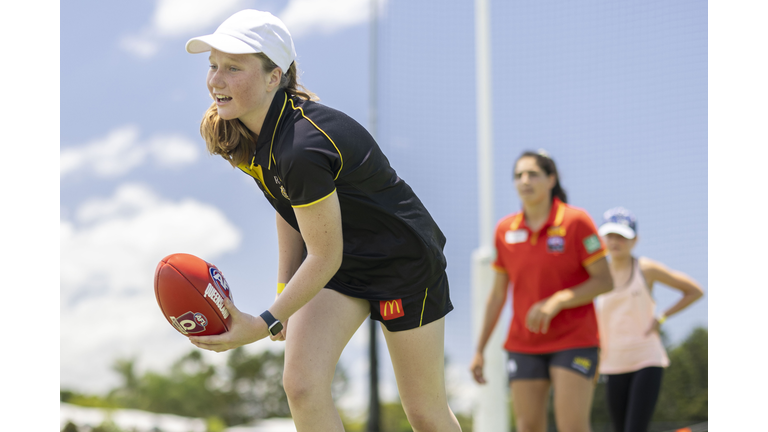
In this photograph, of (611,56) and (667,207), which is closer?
(611,56)

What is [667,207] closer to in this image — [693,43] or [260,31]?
[693,43]

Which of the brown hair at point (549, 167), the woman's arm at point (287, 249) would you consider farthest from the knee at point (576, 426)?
the woman's arm at point (287, 249)

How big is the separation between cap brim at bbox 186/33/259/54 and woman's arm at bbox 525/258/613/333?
8.48 ft

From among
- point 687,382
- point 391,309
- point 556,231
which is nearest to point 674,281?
point 556,231

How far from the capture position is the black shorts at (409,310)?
2.52 metres

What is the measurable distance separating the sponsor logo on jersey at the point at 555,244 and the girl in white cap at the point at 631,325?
3.37 ft

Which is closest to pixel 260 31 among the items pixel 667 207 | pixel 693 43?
pixel 693 43

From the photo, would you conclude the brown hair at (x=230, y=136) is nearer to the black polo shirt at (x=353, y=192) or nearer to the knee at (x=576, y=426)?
the black polo shirt at (x=353, y=192)

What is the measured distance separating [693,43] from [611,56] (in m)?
1.25

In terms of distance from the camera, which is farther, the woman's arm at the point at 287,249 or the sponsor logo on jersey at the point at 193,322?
the woman's arm at the point at 287,249

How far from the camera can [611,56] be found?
1103cm

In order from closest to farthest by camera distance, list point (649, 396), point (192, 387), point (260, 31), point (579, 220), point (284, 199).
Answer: point (260, 31) < point (284, 199) < point (579, 220) < point (649, 396) < point (192, 387)

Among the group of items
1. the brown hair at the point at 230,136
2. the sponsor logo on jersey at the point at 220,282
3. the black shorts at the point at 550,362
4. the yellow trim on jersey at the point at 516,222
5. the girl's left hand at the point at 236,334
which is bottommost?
the black shorts at the point at 550,362

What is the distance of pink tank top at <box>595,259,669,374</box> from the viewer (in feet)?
16.1
